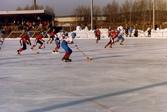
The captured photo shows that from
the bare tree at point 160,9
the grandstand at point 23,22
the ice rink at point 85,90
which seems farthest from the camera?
the bare tree at point 160,9

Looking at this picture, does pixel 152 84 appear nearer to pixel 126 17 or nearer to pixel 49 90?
pixel 49 90

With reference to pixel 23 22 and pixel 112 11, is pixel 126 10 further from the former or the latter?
pixel 23 22

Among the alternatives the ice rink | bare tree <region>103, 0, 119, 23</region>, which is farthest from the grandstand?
the ice rink

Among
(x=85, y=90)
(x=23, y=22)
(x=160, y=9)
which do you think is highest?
(x=160, y=9)

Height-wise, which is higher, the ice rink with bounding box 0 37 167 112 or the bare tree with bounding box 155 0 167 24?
the bare tree with bounding box 155 0 167 24

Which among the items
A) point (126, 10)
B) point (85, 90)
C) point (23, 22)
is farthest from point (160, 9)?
point (85, 90)

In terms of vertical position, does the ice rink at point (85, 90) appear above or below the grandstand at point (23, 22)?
below

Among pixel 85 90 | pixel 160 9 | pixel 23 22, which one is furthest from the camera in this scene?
pixel 160 9

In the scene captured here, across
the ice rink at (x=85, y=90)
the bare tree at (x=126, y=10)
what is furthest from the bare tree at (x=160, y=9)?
the ice rink at (x=85, y=90)

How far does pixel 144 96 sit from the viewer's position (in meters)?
4.45

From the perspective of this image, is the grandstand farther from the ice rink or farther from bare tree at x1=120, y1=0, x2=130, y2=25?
the ice rink

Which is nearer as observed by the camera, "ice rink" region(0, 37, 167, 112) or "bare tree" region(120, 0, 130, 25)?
"ice rink" region(0, 37, 167, 112)

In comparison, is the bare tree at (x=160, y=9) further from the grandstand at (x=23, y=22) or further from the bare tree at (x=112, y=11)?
the grandstand at (x=23, y=22)

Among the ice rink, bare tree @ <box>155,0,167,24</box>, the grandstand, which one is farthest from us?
bare tree @ <box>155,0,167,24</box>
